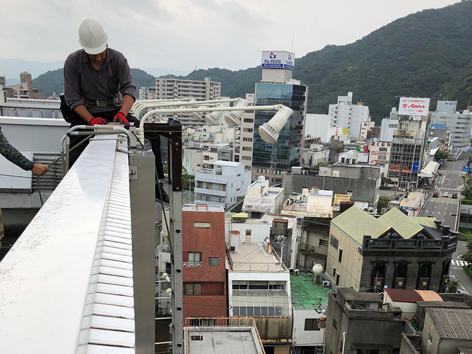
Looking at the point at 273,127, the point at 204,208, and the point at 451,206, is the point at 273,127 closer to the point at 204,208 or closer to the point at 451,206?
the point at 204,208

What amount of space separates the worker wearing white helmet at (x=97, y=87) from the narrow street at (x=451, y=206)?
22.8 m

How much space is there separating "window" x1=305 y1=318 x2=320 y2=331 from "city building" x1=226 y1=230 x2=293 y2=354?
0.82 metres

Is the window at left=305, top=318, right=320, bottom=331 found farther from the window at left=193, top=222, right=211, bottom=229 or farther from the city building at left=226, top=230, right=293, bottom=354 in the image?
the window at left=193, top=222, right=211, bottom=229

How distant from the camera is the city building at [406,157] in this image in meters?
47.6

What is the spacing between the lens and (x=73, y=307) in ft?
3.32

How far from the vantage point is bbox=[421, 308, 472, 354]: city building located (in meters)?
8.73

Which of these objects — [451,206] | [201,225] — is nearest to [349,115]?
[451,206]

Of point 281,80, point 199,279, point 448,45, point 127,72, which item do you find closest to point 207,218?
point 199,279

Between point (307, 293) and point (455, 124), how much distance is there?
255ft

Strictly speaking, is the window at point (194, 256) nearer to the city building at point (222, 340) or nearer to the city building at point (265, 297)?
the city building at point (265, 297)

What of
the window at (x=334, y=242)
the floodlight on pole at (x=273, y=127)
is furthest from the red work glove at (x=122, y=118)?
the window at (x=334, y=242)

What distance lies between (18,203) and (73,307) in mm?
5803

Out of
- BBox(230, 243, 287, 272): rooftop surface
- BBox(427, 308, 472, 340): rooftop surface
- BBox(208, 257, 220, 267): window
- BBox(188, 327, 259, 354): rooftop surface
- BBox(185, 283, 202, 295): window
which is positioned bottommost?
BBox(185, 283, 202, 295): window

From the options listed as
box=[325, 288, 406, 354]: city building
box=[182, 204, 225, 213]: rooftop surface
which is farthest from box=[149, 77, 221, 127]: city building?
box=[325, 288, 406, 354]: city building
